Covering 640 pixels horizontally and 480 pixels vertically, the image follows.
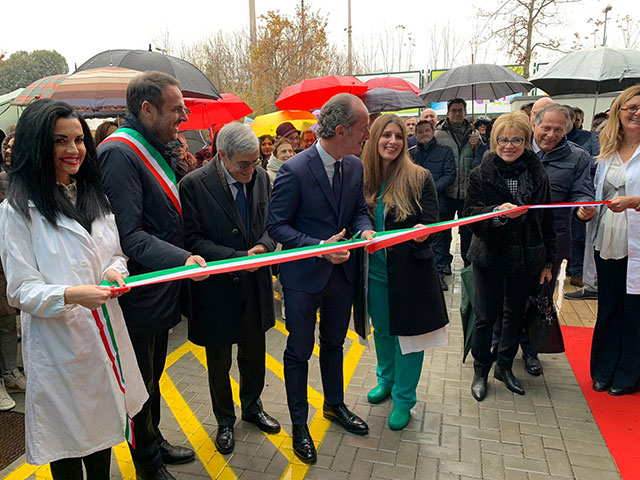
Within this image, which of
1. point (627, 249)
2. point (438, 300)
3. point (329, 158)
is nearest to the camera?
point (329, 158)

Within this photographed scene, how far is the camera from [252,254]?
300cm

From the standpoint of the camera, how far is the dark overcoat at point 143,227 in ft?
7.98

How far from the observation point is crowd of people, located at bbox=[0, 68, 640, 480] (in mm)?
2049

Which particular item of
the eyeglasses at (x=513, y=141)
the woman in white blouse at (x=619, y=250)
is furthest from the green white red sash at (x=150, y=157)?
the woman in white blouse at (x=619, y=250)

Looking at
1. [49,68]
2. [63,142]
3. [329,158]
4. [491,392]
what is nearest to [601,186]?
[491,392]

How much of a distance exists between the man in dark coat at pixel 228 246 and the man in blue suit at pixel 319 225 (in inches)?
7.5

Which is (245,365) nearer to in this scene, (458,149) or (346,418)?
(346,418)

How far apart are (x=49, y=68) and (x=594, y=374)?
234ft

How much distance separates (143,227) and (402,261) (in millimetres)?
1749

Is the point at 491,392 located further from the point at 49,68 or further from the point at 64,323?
the point at 49,68

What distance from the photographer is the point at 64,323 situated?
2.04 meters

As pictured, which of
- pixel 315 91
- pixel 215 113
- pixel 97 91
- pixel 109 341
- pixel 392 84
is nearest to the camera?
pixel 109 341

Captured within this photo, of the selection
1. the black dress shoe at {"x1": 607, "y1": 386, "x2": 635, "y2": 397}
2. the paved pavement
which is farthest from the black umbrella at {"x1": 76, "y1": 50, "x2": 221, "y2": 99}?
the black dress shoe at {"x1": 607, "y1": 386, "x2": 635, "y2": 397}

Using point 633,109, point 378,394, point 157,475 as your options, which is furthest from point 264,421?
point 633,109
